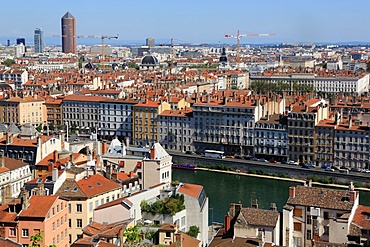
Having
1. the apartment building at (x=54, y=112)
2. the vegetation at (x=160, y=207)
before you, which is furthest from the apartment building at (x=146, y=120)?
the vegetation at (x=160, y=207)

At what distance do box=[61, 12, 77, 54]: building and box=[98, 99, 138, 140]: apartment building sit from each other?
107 meters

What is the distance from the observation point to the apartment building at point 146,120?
31469 millimetres

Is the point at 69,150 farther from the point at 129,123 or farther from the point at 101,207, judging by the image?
the point at 129,123

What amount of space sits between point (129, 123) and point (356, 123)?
11515 millimetres

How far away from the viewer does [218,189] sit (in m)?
24.1

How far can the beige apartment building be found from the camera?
3553 centimetres

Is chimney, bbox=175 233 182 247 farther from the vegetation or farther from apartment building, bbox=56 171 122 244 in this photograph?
apartment building, bbox=56 171 122 244

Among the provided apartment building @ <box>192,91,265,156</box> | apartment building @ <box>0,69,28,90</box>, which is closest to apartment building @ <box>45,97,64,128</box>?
apartment building @ <box>192,91,265,156</box>

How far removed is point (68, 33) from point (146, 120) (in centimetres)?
11414

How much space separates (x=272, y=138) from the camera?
27859mm

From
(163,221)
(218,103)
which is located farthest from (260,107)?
(163,221)

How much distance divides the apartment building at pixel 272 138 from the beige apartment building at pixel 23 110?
13.4m

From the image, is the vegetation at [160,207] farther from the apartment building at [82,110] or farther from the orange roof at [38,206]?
the apartment building at [82,110]

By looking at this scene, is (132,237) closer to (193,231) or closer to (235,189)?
(193,231)
